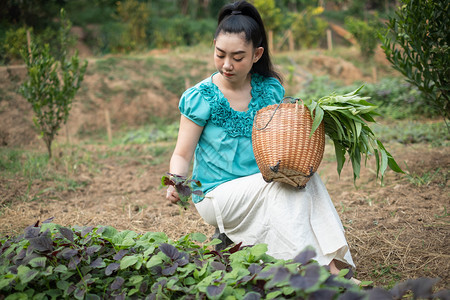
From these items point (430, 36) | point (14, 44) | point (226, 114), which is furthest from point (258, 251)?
point (14, 44)

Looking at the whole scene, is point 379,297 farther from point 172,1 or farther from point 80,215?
point 172,1

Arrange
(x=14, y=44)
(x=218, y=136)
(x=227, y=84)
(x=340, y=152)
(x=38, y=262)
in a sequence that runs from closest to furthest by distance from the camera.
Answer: (x=38, y=262) → (x=340, y=152) → (x=218, y=136) → (x=227, y=84) → (x=14, y=44)

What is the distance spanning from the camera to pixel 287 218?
6.75ft

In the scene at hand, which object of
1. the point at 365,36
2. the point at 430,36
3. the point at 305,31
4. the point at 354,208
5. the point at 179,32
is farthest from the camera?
the point at 305,31

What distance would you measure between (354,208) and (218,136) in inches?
64.8

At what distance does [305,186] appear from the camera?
210cm

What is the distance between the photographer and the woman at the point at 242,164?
6.80ft

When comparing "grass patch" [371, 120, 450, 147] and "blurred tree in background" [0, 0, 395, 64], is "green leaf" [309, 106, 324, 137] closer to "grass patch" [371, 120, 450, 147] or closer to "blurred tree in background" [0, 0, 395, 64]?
"grass patch" [371, 120, 450, 147]

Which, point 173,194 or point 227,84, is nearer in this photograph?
point 173,194

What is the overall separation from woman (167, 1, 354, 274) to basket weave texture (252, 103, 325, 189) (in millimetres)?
121

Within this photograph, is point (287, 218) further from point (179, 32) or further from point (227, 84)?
point (179, 32)

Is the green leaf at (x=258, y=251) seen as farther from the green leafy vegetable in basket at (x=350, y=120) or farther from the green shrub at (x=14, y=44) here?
the green shrub at (x=14, y=44)

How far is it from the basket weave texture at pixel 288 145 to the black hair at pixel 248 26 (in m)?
0.57

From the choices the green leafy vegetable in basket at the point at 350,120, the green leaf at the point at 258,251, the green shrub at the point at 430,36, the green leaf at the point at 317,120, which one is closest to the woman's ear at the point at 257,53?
the green leafy vegetable in basket at the point at 350,120
